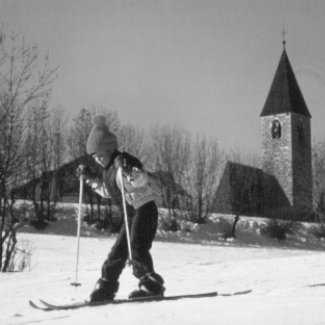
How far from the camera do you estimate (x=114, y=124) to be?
35.8 m

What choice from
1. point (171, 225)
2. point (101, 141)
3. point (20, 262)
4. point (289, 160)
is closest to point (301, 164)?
point (289, 160)

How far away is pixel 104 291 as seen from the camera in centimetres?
585

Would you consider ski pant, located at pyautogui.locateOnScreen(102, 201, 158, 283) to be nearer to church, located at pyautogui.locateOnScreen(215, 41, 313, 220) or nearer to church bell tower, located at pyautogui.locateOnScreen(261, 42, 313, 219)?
church, located at pyautogui.locateOnScreen(215, 41, 313, 220)

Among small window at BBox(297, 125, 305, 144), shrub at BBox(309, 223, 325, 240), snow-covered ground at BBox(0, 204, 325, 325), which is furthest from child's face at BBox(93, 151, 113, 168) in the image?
small window at BBox(297, 125, 305, 144)

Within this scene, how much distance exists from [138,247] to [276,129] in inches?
2422

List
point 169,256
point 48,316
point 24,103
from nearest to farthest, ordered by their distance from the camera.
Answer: point 48,316
point 24,103
point 169,256

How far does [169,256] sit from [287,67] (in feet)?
162

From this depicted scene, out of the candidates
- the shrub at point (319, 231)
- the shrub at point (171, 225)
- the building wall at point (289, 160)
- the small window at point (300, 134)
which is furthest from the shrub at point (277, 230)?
the small window at point (300, 134)

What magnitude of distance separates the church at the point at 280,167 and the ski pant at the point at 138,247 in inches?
1510

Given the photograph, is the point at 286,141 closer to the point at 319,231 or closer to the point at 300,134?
the point at 300,134

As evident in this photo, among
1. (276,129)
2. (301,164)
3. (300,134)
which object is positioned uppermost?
(276,129)

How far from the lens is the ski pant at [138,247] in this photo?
5.84m

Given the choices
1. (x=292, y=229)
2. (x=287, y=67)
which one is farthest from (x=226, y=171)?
(x=287, y=67)

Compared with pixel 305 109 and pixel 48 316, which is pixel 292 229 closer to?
pixel 305 109
